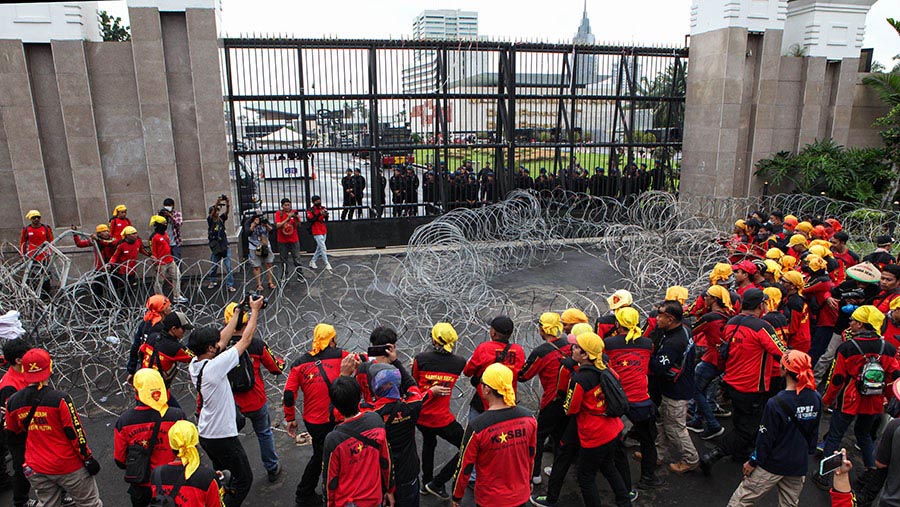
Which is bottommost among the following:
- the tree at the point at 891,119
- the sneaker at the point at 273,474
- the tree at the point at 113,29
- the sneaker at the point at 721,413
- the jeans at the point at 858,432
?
the sneaker at the point at 721,413

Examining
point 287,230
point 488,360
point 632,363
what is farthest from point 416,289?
point 632,363

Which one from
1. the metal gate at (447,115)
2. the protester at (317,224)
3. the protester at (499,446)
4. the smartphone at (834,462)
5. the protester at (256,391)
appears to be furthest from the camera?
the metal gate at (447,115)

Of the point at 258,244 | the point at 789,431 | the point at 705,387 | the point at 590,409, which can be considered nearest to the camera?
the point at 789,431

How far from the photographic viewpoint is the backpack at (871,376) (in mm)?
5312

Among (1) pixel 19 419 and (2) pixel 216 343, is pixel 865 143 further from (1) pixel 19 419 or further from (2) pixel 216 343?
(1) pixel 19 419

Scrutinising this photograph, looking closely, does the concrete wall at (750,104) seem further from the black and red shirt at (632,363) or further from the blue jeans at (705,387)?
the black and red shirt at (632,363)

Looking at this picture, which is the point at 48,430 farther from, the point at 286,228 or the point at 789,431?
the point at 286,228

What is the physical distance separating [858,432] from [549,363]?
333 centimetres

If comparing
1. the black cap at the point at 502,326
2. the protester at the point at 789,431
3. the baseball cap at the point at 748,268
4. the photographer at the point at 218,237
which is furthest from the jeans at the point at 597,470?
the photographer at the point at 218,237

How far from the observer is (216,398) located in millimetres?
4887

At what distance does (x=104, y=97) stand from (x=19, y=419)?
9.76m

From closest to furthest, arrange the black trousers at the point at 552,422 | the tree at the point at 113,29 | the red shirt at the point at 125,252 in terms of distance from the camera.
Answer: the black trousers at the point at 552,422 < the red shirt at the point at 125,252 < the tree at the point at 113,29

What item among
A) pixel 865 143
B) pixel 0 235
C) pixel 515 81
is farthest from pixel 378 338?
pixel 865 143

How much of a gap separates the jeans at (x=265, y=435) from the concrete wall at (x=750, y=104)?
48.7ft
